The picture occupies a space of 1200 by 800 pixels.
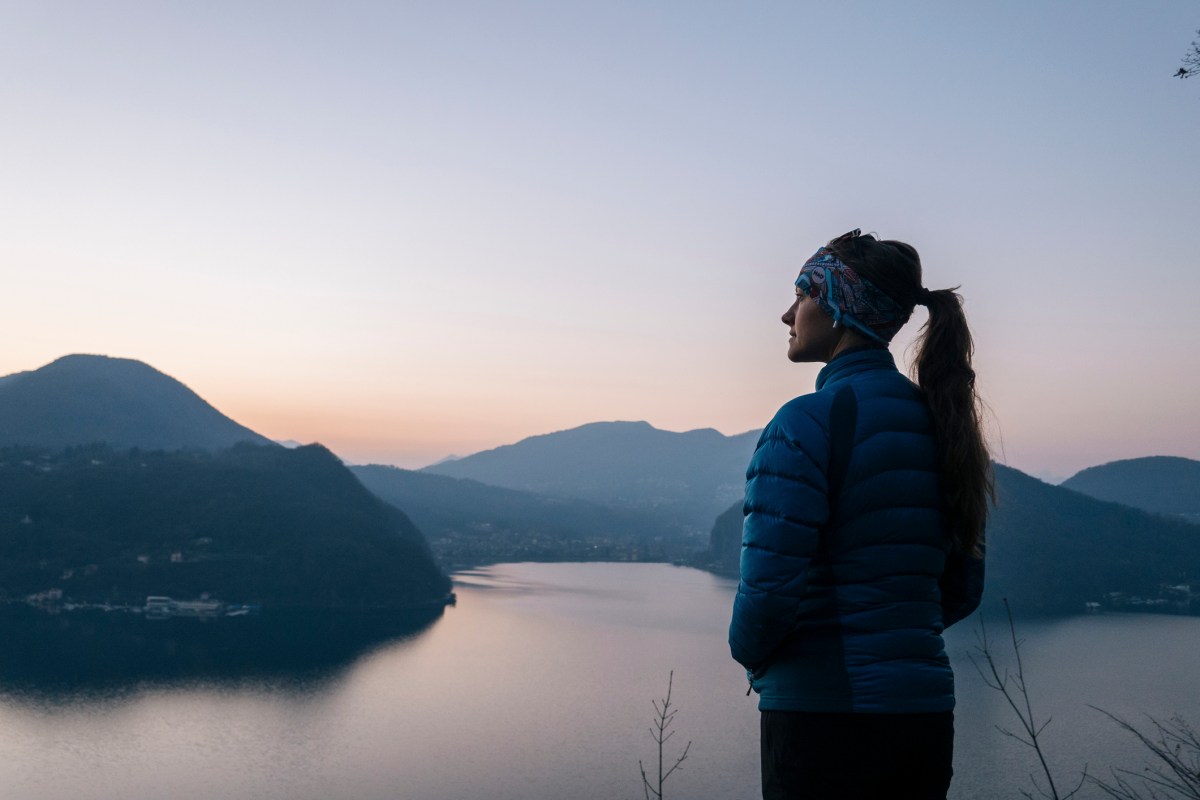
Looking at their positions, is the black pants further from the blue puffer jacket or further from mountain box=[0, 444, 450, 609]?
mountain box=[0, 444, 450, 609]

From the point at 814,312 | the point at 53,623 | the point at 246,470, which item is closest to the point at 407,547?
the point at 246,470

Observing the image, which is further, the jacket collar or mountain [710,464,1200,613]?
mountain [710,464,1200,613]

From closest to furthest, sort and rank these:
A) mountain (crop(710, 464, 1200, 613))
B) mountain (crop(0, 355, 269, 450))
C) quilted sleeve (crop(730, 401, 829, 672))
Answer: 1. quilted sleeve (crop(730, 401, 829, 672))
2. mountain (crop(710, 464, 1200, 613))
3. mountain (crop(0, 355, 269, 450))

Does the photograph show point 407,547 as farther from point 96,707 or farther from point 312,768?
point 312,768

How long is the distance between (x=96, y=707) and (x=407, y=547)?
74.8ft

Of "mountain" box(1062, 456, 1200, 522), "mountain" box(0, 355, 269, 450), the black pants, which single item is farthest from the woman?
"mountain" box(1062, 456, 1200, 522)

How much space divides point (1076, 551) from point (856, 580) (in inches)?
2023

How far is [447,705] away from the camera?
74.6 feet

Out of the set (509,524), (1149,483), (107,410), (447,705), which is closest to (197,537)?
(447,705)

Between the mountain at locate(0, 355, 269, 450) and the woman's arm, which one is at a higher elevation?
the mountain at locate(0, 355, 269, 450)

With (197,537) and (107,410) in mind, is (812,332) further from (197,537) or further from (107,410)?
(107,410)

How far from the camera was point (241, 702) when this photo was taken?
22938 millimetres

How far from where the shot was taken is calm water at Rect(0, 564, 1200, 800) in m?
16.7

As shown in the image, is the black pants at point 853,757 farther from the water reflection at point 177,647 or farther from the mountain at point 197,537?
the mountain at point 197,537
